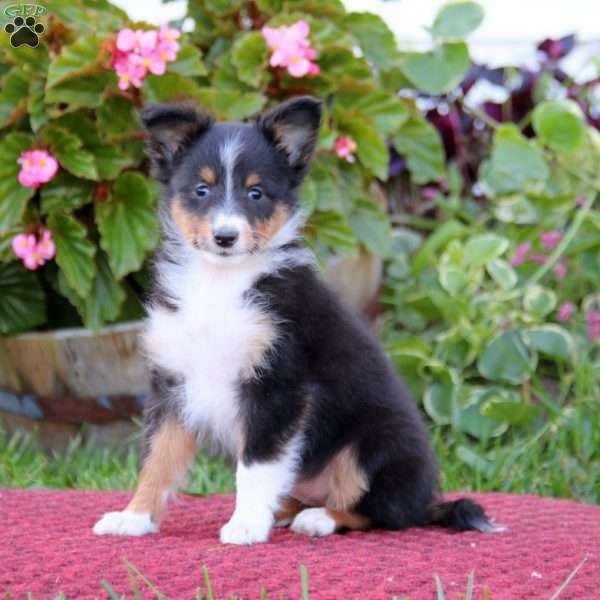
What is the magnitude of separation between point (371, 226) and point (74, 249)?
162cm

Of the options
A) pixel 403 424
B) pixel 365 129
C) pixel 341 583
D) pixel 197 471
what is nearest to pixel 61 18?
pixel 365 129

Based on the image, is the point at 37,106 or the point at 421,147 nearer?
the point at 37,106

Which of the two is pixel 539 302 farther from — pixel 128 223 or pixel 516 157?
pixel 128 223

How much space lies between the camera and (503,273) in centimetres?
580

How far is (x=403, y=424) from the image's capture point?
373cm

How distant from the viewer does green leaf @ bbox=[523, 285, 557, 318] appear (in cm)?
567

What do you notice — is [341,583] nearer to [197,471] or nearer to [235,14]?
[197,471]

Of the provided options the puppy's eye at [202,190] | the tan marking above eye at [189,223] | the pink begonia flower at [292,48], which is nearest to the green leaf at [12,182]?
the pink begonia flower at [292,48]

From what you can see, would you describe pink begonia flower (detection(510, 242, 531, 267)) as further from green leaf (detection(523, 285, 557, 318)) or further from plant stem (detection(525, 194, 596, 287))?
green leaf (detection(523, 285, 557, 318))

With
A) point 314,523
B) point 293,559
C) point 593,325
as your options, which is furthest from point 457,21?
point 293,559

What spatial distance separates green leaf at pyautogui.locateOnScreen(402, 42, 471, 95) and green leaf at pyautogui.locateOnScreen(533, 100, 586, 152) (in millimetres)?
530

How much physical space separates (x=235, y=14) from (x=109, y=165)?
1.25 meters

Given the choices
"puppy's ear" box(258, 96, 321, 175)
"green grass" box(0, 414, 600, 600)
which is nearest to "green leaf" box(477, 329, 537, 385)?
"green grass" box(0, 414, 600, 600)

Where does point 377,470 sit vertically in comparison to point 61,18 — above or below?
below
